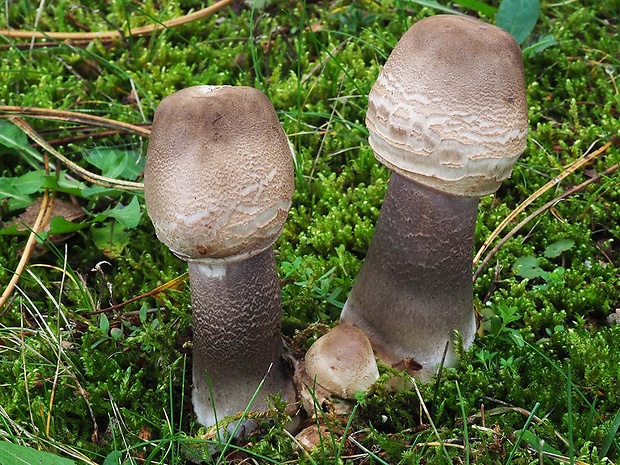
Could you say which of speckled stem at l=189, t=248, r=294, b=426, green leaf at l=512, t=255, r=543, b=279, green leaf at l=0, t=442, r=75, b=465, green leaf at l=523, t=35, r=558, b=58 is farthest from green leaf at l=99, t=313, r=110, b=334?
green leaf at l=523, t=35, r=558, b=58

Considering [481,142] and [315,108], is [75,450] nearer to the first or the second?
[481,142]

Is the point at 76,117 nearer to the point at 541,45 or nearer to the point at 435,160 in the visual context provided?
the point at 435,160

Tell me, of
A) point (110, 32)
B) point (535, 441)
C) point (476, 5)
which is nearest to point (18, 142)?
Answer: point (110, 32)

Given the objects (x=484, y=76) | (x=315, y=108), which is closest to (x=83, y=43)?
(x=315, y=108)

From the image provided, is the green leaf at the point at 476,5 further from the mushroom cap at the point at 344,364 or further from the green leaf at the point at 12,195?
the green leaf at the point at 12,195

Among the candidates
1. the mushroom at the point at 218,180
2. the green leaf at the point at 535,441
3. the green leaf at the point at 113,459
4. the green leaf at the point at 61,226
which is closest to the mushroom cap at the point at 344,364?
the mushroom at the point at 218,180

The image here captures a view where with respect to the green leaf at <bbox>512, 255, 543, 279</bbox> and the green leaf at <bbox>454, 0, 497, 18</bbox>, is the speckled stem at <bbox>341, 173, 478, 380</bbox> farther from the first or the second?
the green leaf at <bbox>454, 0, 497, 18</bbox>
